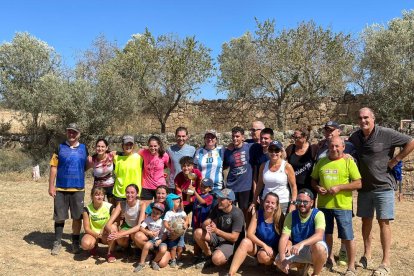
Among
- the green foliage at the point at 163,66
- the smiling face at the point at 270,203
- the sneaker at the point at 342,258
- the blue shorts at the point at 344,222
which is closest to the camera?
the smiling face at the point at 270,203

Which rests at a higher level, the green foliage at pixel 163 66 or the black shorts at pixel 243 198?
the green foliage at pixel 163 66

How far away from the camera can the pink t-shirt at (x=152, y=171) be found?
5.91m

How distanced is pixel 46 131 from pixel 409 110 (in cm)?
1477

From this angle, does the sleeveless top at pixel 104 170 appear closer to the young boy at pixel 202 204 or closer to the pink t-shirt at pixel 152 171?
the pink t-shirt at pixel 152 171

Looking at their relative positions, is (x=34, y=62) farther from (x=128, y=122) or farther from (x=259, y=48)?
(x=259, y=48)

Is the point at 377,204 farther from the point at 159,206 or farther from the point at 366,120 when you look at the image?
the point at 159,206

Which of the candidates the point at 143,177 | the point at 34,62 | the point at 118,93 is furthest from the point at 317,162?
the point at 34,62

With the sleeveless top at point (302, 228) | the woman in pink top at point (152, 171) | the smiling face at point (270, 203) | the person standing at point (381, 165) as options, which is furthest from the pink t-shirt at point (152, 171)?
the person standing at point (381, 165)

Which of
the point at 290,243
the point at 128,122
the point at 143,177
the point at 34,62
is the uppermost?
the point at 34,62

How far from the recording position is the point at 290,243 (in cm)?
468

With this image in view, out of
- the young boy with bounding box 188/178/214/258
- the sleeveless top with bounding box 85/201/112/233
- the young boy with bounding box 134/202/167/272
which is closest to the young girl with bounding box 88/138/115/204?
the sleeveless top with bounding box 85/201/112/233

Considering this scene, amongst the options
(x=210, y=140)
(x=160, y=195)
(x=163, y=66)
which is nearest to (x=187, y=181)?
(x=160, y=195)

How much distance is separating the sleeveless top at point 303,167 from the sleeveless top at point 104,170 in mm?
2590

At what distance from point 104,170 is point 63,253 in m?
1.31
